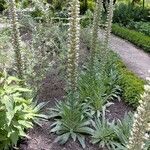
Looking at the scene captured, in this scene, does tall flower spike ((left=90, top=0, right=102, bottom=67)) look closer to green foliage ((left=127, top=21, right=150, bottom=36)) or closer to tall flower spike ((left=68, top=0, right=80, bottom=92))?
tall flower spike ((left=68, top=0, right=80, bottom=92))

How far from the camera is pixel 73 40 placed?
26.6 feet

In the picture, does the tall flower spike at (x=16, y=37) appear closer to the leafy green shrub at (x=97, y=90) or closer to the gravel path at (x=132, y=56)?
the leafy green shrub at (x=97, y=90)

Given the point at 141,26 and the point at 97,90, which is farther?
the point at 141,26

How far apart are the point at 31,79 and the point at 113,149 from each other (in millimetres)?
2629

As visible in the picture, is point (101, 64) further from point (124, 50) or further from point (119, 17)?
point (119, 17)

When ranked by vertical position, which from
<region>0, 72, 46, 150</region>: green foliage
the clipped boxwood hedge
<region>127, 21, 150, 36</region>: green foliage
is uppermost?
<region>0, 72, 46, 150</region>: green foliage

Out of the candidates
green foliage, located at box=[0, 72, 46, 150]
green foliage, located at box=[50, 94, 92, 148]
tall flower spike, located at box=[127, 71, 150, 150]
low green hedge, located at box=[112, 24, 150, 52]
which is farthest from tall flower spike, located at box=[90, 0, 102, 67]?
low green hedge, located at box=[112, 24, 150, 52]

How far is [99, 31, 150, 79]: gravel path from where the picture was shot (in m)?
14.0

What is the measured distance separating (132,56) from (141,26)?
6.61 metres

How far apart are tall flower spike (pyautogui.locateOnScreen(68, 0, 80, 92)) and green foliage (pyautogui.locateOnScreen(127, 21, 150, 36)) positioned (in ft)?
44.0

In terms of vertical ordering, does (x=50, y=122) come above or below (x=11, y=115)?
below

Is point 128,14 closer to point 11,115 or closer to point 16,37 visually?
point 16,37

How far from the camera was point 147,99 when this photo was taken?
14.3ft

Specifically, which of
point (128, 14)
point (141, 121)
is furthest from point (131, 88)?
point (128, 14)
